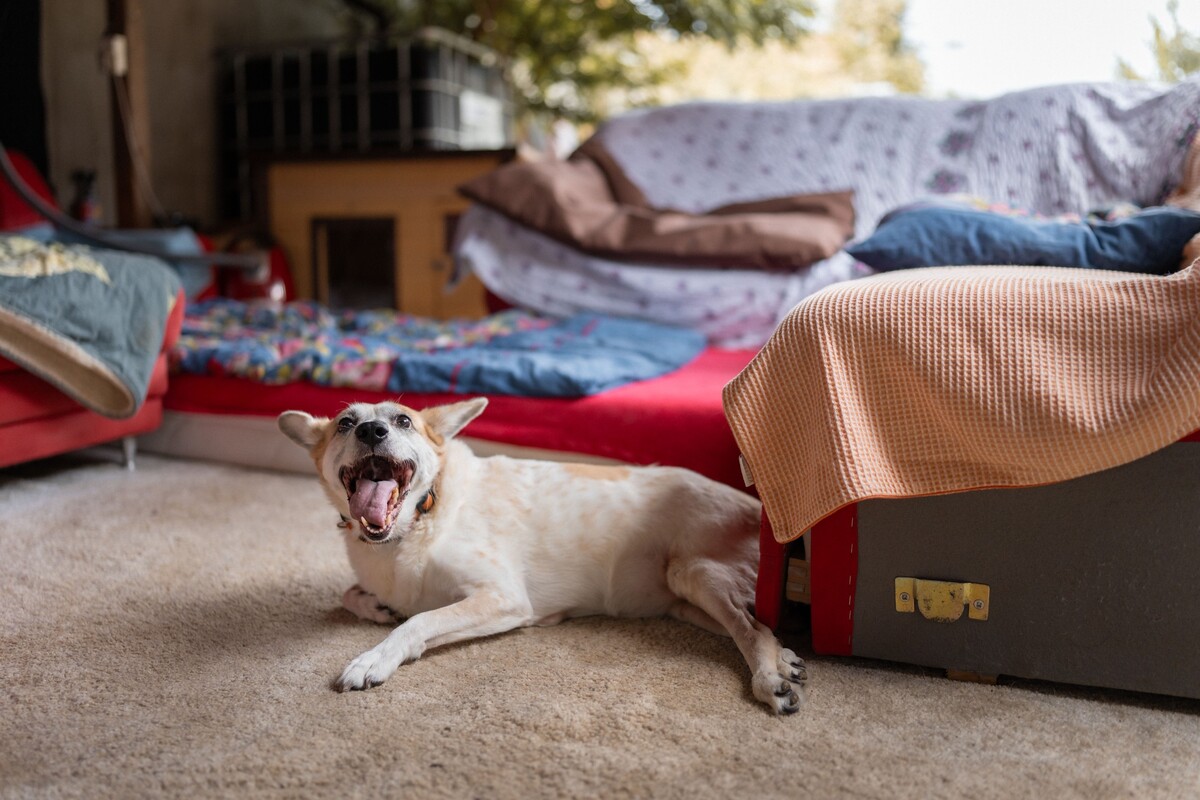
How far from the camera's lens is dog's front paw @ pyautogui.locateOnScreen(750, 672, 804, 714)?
1265 millimetres

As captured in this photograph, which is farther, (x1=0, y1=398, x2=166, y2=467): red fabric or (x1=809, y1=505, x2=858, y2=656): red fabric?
(x1=0, y1=398, x2=166, y2=467): red fabric

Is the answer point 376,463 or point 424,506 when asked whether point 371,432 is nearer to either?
point 376,463

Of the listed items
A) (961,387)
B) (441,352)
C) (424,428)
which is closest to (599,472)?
(424,428)

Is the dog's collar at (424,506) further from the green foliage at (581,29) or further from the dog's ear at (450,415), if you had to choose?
the green foliage at (581,29)

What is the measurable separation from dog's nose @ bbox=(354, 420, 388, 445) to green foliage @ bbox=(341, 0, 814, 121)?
3.72m

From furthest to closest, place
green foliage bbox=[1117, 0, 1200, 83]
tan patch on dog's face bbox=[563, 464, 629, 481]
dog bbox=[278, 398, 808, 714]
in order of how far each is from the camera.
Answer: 1. green foliage bbox=[1117, 0, 1200, 83]
2. tan patch on dog's face bbox=[563, 464, 629, 481]
3. dog bbox=[278, 398, 808, 714]

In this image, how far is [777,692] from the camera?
4.20 ft

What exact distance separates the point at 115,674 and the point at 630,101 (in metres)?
4.15

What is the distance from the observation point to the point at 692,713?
127 cm

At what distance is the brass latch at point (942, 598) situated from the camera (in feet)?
4.38

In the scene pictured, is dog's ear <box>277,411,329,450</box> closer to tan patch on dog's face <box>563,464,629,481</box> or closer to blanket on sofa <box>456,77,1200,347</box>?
tan patch on dog's face <box>563,464,629,481</box>

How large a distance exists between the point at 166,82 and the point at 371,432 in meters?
4.01

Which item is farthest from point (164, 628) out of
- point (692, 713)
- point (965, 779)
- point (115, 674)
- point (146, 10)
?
point (146, 10)

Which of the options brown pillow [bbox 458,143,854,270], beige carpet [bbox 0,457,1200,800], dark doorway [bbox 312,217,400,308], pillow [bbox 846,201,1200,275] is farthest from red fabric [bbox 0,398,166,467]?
pillow [bbox 846,201,1200,275]
